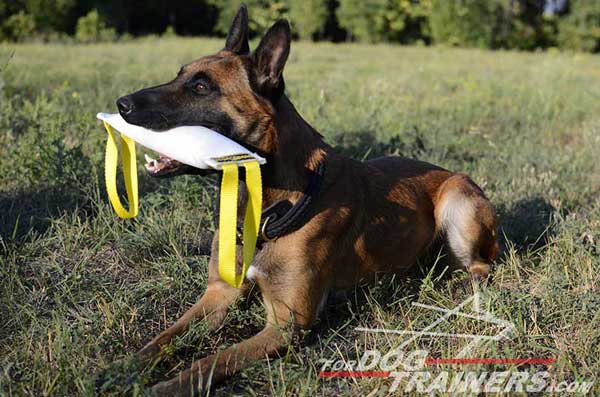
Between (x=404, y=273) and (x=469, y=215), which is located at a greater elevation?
(x=469, y=215)

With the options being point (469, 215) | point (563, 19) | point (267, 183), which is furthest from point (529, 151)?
point (563, 19)

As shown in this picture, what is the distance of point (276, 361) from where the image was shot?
2.74 meters

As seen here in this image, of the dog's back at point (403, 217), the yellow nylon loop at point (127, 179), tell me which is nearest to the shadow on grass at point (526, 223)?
the dog's back at point (403, 217)

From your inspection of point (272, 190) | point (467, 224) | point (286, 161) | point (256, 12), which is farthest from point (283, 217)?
point (256, 12)

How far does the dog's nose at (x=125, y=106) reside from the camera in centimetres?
281

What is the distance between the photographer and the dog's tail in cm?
387

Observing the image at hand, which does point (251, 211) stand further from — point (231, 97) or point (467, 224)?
point (467, 224)

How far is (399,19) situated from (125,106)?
30184mm

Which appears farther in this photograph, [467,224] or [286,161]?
[467,224]

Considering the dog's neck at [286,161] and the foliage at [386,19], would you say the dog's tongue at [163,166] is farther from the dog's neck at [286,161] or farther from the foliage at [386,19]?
the foliage at [386,19]

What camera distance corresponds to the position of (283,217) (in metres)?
2.98

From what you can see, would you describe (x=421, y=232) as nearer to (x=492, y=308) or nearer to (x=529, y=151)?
(x=492, y=308)

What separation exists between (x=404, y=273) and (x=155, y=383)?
1768mm

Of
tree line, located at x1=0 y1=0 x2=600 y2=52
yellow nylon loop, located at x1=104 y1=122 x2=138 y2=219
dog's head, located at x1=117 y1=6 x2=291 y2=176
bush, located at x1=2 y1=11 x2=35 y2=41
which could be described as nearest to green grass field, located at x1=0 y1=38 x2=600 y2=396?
yellow nylon loop, located at x1=104 y1=122 x2=138 y2=219
